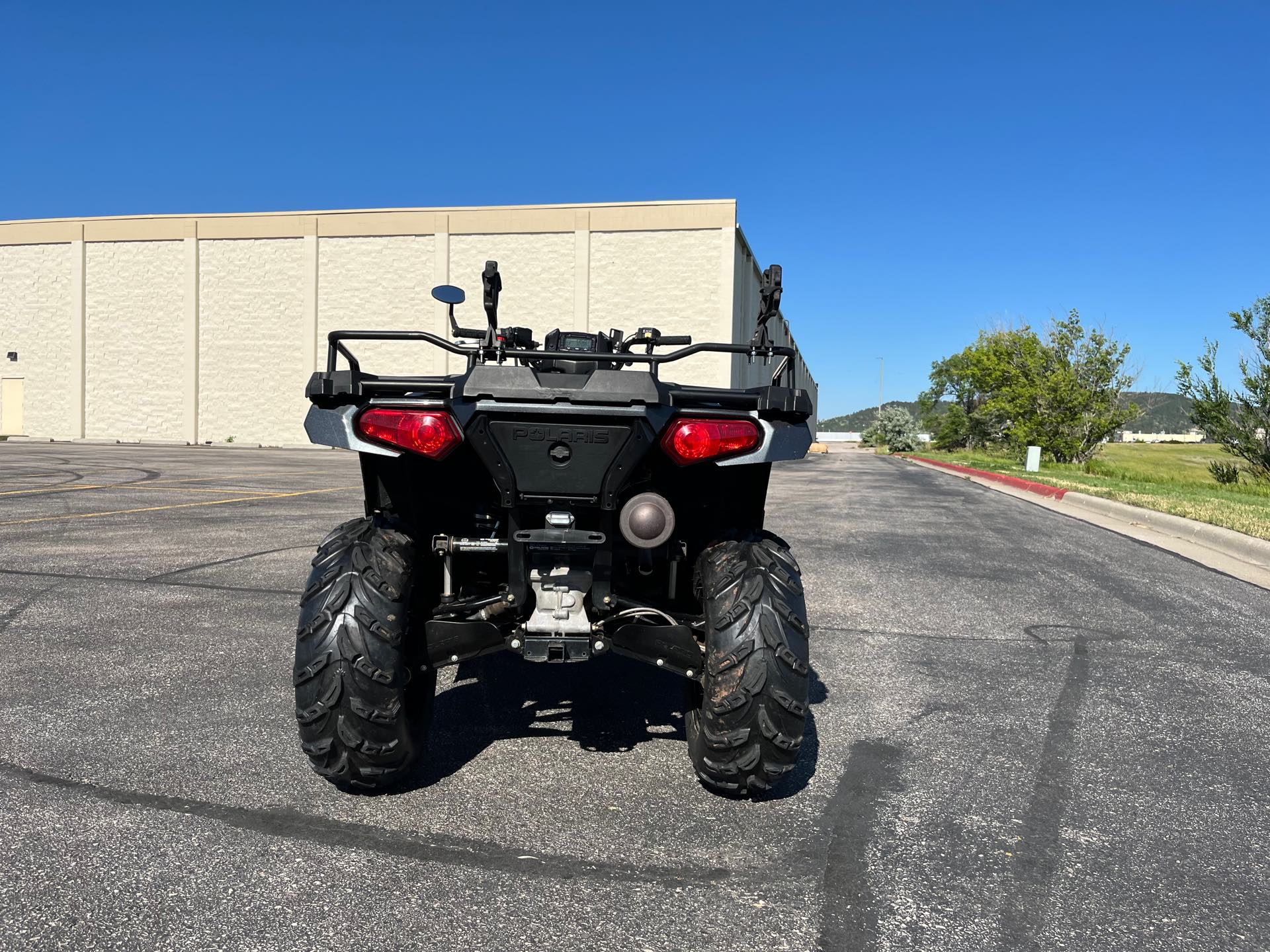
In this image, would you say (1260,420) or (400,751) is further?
(1260,420)

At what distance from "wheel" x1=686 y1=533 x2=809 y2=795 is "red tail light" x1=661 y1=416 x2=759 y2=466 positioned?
1.40 feet

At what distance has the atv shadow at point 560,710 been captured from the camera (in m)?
3.57

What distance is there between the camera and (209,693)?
4.24 meters

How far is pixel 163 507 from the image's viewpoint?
38.9 feet

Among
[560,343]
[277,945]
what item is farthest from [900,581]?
[277,945]

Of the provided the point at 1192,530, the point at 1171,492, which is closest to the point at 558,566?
the point at 1192,530

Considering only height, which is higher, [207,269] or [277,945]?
[207,269]

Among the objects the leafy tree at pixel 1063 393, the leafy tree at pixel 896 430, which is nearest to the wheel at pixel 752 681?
the leafy tree at pixel 1063 393

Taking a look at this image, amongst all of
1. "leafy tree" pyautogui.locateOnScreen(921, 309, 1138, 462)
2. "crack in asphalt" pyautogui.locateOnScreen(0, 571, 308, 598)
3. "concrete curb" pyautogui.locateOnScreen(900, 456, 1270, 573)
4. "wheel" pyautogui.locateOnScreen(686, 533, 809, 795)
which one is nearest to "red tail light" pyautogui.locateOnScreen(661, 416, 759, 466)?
"wheel" pyautogui.locateOnScreen(686, 533, 809, 795)

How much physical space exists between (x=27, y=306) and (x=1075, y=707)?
168ft

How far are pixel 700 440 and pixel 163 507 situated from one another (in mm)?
10894

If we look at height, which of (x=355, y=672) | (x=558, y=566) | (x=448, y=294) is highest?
(x=448, y=294)

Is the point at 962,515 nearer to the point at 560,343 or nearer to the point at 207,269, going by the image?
the point at 560,343

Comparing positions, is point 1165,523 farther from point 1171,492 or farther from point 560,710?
point 560,710
